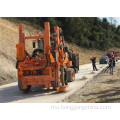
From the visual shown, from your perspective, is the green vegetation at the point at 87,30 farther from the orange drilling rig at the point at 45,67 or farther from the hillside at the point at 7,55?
the orange drilling rig at the point at 45,67

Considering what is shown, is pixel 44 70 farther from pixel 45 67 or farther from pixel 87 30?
pixel 87 30

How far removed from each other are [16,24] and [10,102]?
26.0m

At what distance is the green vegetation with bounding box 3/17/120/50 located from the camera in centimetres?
4209

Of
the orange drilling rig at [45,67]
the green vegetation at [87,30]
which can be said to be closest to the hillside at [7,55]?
the orange drilling rig at [45,67]

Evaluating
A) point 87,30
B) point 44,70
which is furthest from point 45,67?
point 87,30

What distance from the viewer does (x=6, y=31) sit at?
2597cm

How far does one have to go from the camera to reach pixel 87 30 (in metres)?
51.3

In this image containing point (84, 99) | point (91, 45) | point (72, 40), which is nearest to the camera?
point (84, 99)

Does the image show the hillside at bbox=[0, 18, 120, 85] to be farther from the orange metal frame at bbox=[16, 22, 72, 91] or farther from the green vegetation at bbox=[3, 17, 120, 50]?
the green vegetation at bbox=[3, 17, 120, 50]

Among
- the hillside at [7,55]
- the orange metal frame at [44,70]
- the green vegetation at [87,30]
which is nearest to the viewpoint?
the orange metal frame at [44,70]

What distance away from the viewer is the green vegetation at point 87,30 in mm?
42094

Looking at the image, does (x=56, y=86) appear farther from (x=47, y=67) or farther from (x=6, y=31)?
(x=6, y=31)

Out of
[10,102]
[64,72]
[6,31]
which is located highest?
[6,31]
